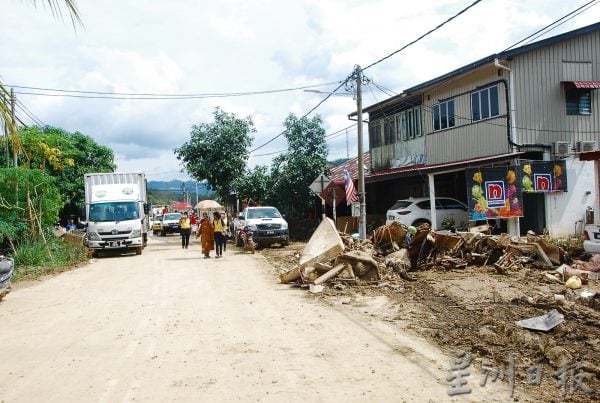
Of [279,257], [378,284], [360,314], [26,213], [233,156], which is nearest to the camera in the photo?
[360,314]

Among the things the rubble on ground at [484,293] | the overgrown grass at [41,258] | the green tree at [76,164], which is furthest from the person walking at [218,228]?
the green tree at [76,164]

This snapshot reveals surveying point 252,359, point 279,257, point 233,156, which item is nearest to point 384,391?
point 252,359

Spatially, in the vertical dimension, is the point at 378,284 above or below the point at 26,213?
below

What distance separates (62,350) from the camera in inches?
266

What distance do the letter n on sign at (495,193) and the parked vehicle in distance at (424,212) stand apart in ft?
10.9

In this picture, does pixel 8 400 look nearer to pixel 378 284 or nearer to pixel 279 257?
pixel 378 284

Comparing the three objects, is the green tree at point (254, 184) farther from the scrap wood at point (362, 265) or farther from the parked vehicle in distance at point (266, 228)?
the scrap wood at point (362, 265)

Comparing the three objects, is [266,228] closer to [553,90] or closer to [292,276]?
[292,276]

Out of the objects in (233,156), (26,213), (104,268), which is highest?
(233,156)

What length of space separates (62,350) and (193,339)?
162 centimetres

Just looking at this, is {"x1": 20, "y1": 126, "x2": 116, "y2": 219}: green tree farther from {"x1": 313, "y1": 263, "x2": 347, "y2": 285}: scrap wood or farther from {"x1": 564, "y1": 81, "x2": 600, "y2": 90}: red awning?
{"x1": 564, "y1": 81, "x2": 600, "y2": 90}: red awning

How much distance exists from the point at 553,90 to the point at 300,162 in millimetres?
12909

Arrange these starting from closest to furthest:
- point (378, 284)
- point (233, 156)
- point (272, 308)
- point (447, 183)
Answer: point (272, 308) → point (378, 284) → point (447, 183) → point (233, 156)

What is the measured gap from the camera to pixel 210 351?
646cm
